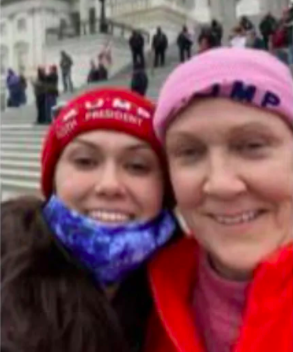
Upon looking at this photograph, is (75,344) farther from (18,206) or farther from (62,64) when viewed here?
(62,64)

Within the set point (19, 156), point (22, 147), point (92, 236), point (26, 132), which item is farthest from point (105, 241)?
point (26, 132)

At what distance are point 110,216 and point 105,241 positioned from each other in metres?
0.07

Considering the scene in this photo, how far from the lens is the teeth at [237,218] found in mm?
1562

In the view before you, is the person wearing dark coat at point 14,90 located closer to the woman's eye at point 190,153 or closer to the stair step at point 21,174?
the stair step at point 21,174

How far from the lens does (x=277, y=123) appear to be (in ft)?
5.18

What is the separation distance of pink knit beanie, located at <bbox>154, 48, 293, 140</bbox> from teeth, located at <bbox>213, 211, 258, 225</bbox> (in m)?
0.21

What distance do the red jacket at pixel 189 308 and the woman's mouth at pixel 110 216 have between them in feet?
0.41

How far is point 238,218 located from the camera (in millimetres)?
1569

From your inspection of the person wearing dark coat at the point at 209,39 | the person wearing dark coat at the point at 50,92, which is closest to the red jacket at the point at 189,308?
the person wearing dark coat at the point at 209,39

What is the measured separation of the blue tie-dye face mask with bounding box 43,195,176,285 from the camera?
Result: 73.0 inches

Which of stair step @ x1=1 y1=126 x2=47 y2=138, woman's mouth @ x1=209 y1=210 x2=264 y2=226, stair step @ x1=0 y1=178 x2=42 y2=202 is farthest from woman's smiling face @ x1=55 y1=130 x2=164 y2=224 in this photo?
stair step @ x1=1 y1=126 x2=47 y2=138

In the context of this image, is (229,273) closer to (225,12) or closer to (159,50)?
(159,50)

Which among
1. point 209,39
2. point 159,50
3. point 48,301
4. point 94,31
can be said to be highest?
point 48,301

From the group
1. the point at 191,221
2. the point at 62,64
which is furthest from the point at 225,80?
the point at 62,64
